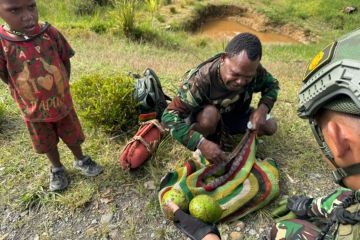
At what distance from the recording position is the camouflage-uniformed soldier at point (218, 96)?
9.32 ft

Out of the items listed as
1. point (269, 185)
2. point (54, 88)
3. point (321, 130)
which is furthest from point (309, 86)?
point (54, 88)

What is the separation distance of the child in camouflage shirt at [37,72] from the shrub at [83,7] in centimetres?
1082

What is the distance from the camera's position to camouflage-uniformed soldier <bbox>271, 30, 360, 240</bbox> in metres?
1.46

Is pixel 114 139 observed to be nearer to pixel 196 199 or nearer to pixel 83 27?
pixel 196 199

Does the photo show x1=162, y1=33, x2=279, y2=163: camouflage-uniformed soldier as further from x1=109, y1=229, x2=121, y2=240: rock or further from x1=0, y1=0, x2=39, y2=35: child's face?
x1=0, y1=0, x2=39, y2=35: child's face

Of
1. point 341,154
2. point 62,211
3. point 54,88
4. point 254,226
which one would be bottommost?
point 62,211

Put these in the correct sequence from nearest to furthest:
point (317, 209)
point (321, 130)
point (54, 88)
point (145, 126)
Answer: point (321, 130) < point (317, 209) < point (54, 88) < point (145, 126)

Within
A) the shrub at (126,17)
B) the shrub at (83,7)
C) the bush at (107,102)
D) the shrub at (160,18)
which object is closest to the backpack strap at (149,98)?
the bush at (107,102)

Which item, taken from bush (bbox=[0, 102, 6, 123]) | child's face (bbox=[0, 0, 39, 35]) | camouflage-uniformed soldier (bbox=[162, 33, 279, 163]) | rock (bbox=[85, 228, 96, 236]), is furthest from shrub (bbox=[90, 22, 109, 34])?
rock (bbox=[85, 228, 96, 236])

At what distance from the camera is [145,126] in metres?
3.69

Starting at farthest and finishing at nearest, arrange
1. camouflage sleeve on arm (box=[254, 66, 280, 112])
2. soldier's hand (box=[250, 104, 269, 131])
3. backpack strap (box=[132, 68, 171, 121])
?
backpack strap (box=[132, 68, 171, 121]), camouflage sleeve on arm (box=[254, 66, 280, 112]), soldier's hand (box=[250, 104, 269, 131])

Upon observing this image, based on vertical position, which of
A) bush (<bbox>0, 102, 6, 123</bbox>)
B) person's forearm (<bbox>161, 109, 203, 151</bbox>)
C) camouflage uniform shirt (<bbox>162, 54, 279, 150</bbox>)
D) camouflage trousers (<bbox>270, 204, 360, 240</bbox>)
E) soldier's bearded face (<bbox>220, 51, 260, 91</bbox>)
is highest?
soldier's bearded face (<bbox>220, 51, 260, 91</bbox>)

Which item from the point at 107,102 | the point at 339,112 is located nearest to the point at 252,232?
the point at 339,112

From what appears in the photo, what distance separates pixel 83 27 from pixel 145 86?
23.4ft
